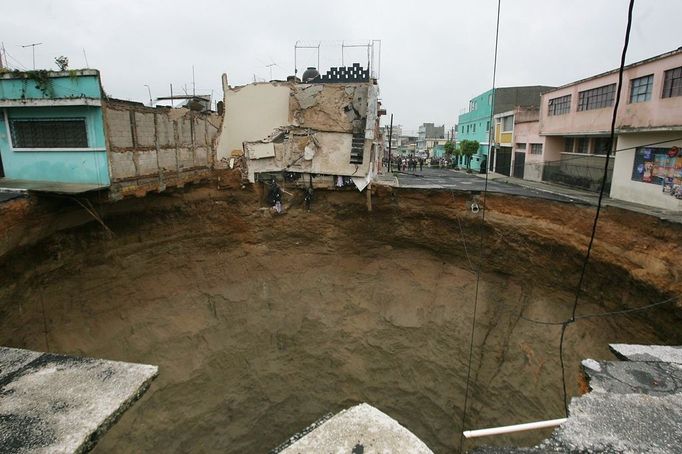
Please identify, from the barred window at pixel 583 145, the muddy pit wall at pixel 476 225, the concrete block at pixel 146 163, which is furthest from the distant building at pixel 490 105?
the concrete block at pixel 146 163

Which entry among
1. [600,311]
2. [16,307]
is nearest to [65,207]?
[16,307]

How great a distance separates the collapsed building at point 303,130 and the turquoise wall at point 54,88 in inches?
183

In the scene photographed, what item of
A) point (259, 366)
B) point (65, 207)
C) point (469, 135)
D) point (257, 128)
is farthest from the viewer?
point (469, 135)

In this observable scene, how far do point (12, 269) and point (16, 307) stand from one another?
852mm

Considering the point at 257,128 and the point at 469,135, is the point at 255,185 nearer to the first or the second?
the point at 257,128

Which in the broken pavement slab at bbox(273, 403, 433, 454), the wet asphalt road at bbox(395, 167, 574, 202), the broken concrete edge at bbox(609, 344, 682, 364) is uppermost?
the wet asphalt road at bbox(395, 167, 574, 202)

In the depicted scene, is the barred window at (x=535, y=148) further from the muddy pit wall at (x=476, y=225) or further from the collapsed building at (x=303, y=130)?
the muddy pit wall at (x=476, y=225)

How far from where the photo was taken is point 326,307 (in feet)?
39.3

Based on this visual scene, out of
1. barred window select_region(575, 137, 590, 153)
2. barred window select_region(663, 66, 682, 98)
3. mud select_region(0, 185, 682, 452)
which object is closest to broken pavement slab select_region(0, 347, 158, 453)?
mud select_region(0, 185, 682, 452)

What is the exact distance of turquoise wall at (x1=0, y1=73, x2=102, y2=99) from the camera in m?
7.68

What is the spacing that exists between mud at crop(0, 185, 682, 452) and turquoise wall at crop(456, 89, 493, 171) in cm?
2091

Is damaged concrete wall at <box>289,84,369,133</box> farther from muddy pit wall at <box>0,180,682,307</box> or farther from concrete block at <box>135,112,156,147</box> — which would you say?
concrete block at <box>135,112,156,147</box>

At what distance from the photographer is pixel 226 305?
11500 mm

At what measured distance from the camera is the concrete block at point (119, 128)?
796 cm
